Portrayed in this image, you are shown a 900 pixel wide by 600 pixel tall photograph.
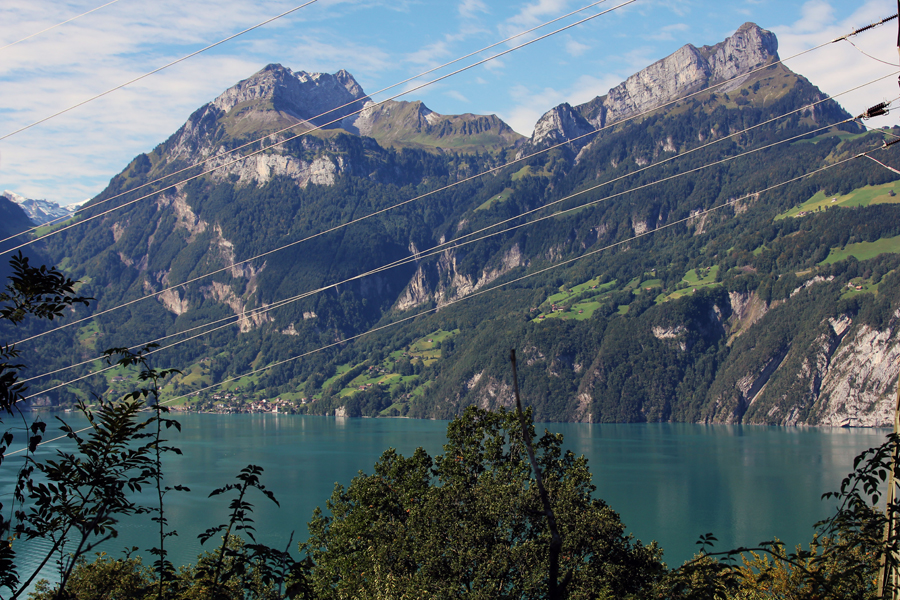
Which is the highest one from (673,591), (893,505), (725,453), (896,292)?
(896,292)

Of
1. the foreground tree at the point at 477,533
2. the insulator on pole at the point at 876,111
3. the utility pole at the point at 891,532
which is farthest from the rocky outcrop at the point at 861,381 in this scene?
the utility pole at the point at 891,532

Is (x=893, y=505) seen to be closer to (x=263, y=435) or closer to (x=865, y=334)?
(x=263, y=435)

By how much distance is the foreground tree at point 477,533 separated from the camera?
21.0m

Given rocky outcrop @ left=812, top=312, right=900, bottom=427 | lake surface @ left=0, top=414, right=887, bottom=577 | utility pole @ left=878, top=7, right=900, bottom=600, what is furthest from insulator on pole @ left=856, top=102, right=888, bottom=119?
rocky outcrop @ left=812, top=312, right=900, bottom=427

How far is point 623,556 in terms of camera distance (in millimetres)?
21641

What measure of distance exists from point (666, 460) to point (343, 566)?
89817 mm

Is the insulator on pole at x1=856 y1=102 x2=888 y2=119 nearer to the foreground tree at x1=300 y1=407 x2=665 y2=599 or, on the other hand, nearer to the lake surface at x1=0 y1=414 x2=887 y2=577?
the foreground tree at x1=300 y1=407 x2=665 y2=599

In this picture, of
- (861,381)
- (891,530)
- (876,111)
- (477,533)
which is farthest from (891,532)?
(861,381)

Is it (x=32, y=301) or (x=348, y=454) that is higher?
(x=32, y=301)

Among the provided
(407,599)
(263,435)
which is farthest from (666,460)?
(407,599)

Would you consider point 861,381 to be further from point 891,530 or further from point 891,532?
point 891,530

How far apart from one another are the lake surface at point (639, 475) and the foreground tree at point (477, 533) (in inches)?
400

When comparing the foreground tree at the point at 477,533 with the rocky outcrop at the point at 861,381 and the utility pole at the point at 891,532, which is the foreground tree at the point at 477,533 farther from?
the rocky outcrop at the point at 861,381

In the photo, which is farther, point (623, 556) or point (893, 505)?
point (623, 556)
